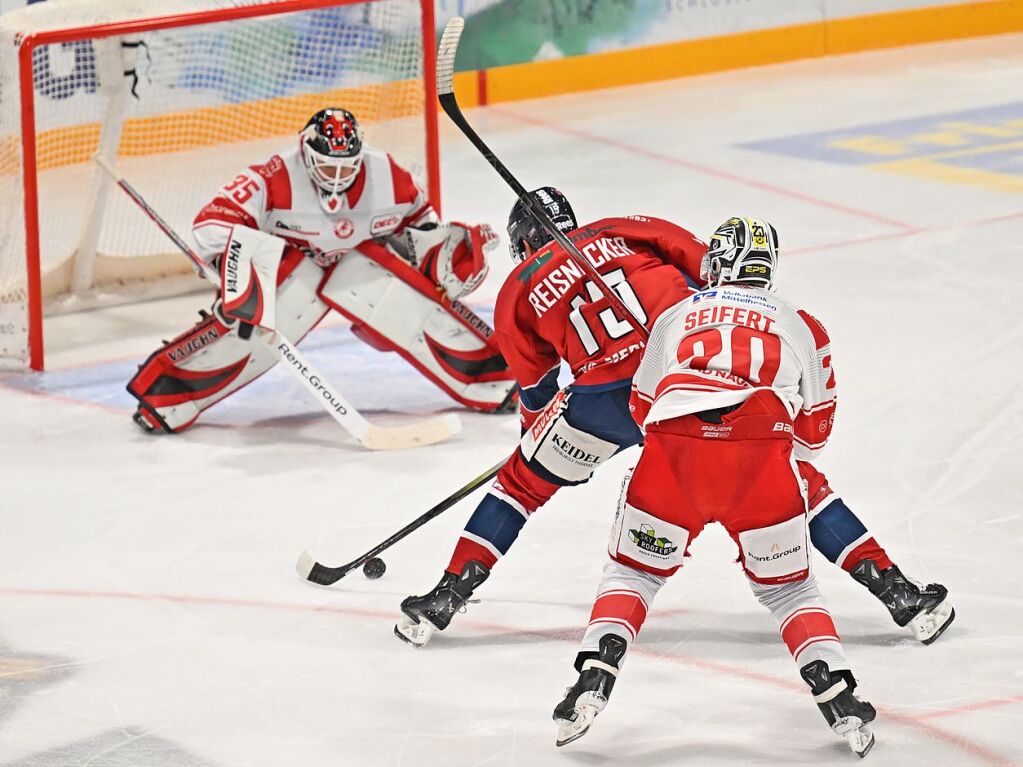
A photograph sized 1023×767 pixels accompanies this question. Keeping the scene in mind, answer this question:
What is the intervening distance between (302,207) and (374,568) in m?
1.40

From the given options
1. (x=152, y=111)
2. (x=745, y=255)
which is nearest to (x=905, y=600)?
(x=745, y=255)

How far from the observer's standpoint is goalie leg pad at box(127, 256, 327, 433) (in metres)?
4.88

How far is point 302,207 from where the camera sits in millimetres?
4832

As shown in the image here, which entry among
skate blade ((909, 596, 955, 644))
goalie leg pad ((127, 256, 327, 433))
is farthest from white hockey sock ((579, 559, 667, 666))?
goalie leg pad ((127, 256, 327, 433))

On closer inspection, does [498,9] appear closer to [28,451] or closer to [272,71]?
[272,71]

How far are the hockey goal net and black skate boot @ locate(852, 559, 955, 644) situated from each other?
120 inches

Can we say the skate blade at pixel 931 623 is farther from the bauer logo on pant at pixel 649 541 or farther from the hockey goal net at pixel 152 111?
the hockey goal net at pixel 152 111

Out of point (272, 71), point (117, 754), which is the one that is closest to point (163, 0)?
point (272, 71)

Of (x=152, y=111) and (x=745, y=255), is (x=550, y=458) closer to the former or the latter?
(x=745, y=255)

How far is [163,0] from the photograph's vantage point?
5.67 metres

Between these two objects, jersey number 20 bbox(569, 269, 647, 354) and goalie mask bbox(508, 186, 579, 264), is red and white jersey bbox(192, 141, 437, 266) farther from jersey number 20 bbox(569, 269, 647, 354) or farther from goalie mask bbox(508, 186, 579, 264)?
jersey number 20 bbox(569, 269, 647, 354)

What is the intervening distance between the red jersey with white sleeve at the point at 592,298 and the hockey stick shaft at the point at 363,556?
0.26m

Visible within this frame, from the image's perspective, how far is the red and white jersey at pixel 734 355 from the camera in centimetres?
286

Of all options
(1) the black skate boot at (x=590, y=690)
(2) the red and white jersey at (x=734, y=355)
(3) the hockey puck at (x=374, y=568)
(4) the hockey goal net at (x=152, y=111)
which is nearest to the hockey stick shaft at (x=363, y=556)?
(3) the hockey puck at (x=374, y=568)
